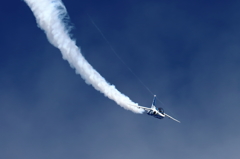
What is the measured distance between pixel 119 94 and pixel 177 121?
26.5 m

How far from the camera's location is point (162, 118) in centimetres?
10050

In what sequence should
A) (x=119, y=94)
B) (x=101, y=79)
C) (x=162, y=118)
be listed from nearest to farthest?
(x=101, y=79)
(x=119, y=94)
(x=162, y=118)

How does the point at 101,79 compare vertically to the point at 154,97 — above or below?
below

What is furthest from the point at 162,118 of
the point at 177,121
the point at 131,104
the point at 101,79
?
A: the point at 101,79

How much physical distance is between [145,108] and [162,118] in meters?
9.53

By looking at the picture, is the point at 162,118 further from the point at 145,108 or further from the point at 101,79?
the point at 101,79

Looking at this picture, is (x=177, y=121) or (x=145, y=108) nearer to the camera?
(x=145, y=108)

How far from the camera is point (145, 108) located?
94375mm

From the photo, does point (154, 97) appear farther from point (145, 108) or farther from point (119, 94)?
point (119, 94)

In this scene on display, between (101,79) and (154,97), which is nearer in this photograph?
(101,79)

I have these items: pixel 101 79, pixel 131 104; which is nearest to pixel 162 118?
pixel 131 104

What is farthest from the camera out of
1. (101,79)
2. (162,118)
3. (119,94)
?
(162,118)

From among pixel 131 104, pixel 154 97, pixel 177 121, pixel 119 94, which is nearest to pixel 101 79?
pixel 119 94

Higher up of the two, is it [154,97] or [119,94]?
[154,97]
